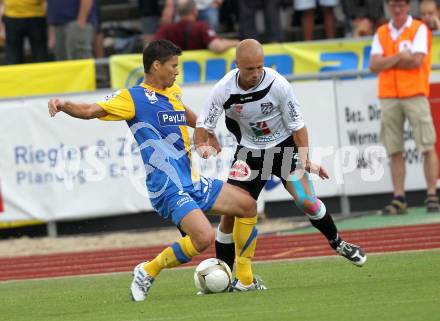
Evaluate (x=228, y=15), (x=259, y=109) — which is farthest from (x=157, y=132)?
(x=228, y=15)

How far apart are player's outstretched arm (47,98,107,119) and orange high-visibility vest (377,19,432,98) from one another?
20.3 feet

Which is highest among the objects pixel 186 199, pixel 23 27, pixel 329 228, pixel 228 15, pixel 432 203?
pixel 23 27

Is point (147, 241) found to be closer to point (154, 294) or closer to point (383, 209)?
point (383, 209)

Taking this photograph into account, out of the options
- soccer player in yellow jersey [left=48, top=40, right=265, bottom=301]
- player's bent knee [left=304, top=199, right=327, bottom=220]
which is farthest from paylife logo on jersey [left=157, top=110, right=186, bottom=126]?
player's bent knee [left=304, top=199, right=327, bottom=220]

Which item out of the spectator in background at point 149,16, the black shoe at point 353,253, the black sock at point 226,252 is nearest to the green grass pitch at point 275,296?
the black shoe at point 353,253

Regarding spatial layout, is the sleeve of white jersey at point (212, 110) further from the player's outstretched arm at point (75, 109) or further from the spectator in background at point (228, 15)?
the spectator in background at point (228, 15)

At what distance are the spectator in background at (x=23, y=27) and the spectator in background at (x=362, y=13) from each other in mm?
4404

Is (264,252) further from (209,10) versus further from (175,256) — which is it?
(209,10)

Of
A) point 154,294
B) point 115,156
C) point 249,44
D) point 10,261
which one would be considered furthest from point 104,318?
point 115,156

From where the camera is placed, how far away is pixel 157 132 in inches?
346

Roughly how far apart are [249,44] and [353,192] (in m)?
6.30

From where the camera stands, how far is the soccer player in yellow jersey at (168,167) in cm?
860

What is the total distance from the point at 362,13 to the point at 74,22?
411 centimetres

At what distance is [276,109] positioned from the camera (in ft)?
30.6
